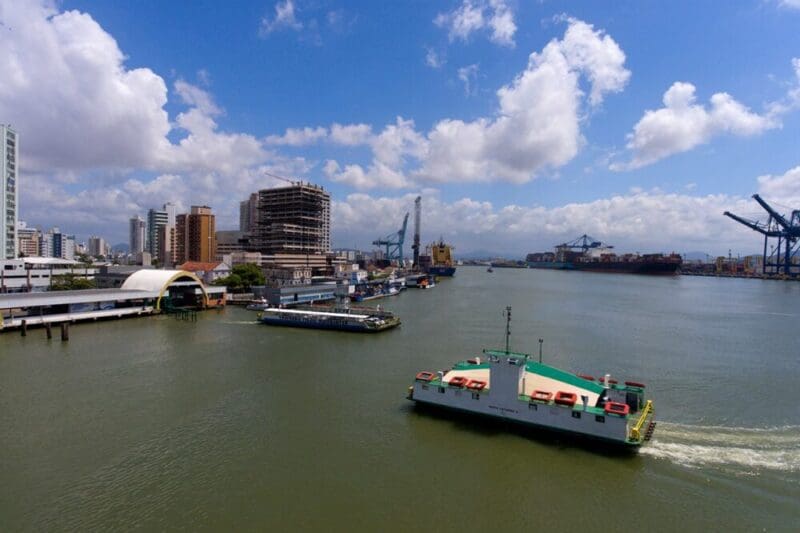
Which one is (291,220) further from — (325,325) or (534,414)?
(534,414)

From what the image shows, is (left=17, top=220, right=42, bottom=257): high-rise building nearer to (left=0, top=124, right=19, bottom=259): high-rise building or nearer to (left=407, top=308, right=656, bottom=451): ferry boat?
(left=0, top=124, right=19, bottom=259): high-rise building

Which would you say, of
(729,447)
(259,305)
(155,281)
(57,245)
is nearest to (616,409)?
(729,447)

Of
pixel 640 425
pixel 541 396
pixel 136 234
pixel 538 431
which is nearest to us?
pixel 640 425

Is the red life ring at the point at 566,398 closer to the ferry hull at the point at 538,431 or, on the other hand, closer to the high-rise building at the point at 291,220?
the ferry hull at the point at 538,431

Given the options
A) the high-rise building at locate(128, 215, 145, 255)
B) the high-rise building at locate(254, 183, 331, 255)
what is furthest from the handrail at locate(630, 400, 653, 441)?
the high-rise building at locate(128, 215, 145, 255)

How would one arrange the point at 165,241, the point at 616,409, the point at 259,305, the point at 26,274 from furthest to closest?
the point at 165,241, the point at 26,274, the point at 259,305, the point at 616,409

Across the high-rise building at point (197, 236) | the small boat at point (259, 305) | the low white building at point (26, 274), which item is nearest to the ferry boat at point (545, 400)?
the small boat at point (259, 305)
